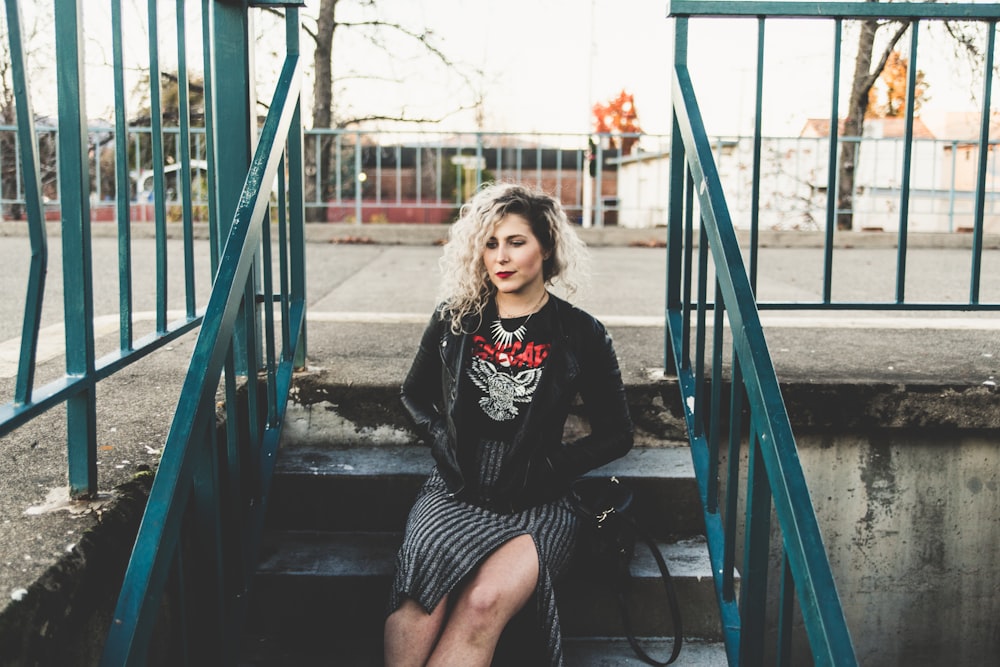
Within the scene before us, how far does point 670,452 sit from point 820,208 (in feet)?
28.9

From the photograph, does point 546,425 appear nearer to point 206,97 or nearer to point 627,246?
point 206,97

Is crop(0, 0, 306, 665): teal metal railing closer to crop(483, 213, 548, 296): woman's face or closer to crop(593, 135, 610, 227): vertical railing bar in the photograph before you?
crop(483, 213, 548, 296): woman's face

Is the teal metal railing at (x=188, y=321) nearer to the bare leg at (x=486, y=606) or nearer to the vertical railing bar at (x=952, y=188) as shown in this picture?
the bare leg at (x=486, y=606)

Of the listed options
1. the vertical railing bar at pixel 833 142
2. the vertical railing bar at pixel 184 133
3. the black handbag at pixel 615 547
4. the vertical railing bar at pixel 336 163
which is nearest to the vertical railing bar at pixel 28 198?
the vertical railing bar at pixel 184 133

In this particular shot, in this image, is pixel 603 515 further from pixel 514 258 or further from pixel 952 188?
pixel 952 188

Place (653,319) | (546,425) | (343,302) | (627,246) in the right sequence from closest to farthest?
(546,425) < (653,319) < (343,302) < (627,246)

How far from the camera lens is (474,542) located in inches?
83.1

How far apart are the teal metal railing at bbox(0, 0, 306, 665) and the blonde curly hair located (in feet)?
1.67

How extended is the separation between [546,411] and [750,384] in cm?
58

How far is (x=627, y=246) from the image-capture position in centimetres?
969

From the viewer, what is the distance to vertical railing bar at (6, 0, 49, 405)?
4.90 ft

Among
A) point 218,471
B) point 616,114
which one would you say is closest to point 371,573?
point 218,471

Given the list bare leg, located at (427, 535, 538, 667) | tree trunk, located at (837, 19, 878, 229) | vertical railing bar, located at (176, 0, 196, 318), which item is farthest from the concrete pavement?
tree trunk, located at (837, 19, 878, 229)

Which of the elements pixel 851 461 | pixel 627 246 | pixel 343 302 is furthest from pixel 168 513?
pixel 627 246
